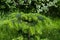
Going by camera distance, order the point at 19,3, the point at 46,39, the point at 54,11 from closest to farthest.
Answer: the point at 46,39 < the point at 19,3 < the point at 54,11

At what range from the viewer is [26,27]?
9.00 feet

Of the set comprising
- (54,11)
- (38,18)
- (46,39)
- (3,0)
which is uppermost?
(38,18)

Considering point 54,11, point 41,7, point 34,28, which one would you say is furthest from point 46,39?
point 34,28

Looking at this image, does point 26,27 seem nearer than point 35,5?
Yes

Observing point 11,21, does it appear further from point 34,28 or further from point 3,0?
point 3,0

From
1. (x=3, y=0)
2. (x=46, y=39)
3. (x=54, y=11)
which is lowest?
(x=46, y=39)

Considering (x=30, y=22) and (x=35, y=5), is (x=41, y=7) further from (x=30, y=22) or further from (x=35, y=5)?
(x=30, y=22)

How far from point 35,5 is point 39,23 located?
70.3 inches

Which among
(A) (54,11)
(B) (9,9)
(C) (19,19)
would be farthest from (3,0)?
(C) (19,19)

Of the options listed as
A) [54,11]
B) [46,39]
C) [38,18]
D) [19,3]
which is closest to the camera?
[38,18]

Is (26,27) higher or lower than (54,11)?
higher

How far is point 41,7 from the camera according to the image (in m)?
4.15

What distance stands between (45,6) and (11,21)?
5.40 feet

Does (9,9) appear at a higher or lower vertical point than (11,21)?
lower
